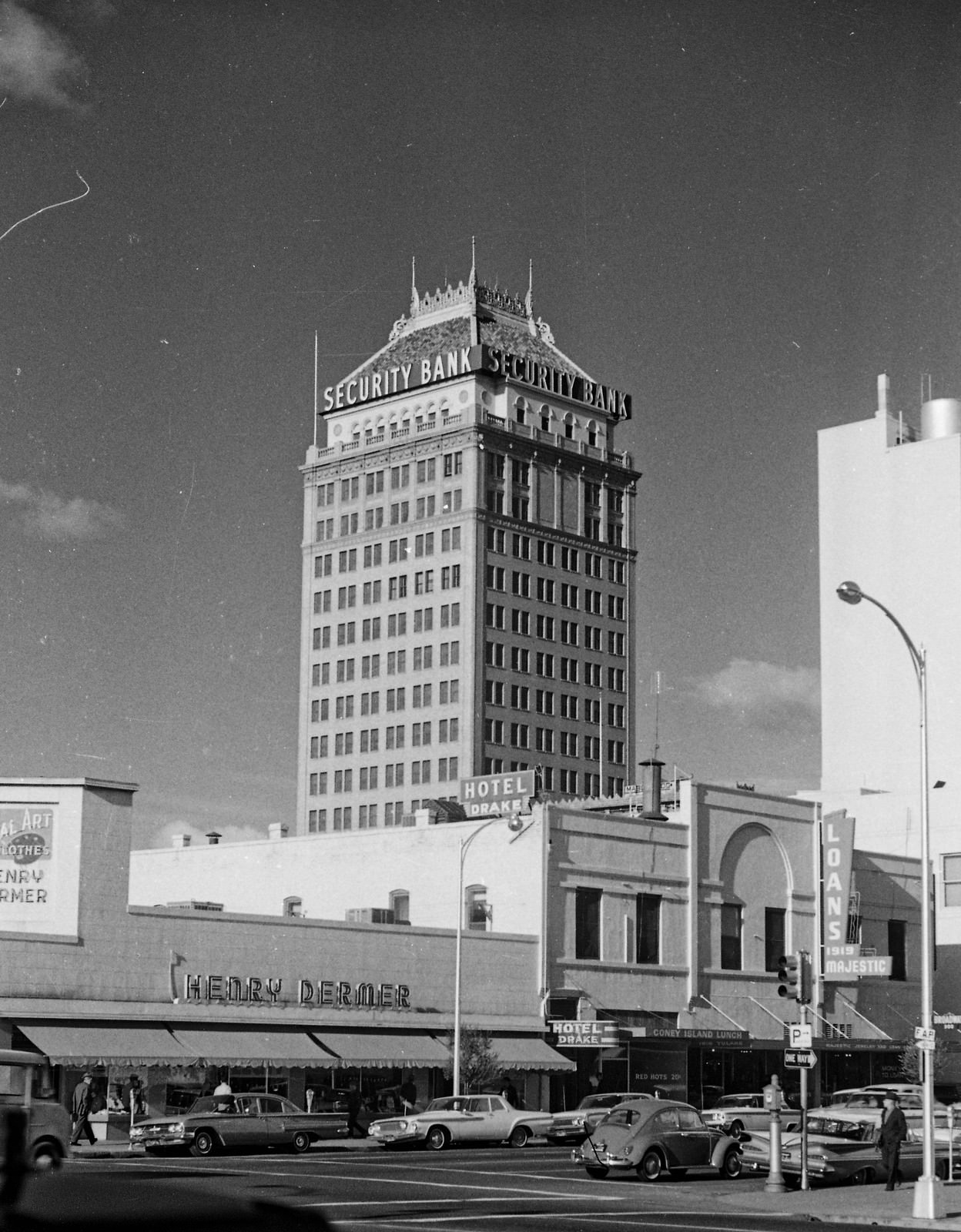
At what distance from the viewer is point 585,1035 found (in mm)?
62000

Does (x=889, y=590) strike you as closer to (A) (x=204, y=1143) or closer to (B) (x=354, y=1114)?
(B) (x=354, y=1114)

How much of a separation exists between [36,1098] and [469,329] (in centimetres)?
13875

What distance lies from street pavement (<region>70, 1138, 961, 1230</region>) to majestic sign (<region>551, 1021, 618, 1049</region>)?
24583 mm

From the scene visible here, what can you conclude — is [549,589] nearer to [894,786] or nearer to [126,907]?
[894,786]

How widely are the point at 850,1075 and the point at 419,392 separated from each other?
96.2 m

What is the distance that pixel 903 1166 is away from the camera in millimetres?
38281

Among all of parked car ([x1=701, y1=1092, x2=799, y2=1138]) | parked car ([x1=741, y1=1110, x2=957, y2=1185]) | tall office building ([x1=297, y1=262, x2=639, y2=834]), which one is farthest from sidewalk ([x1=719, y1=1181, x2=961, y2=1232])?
tall office building ([x1=297, y1=262, x2=639, y2=834])

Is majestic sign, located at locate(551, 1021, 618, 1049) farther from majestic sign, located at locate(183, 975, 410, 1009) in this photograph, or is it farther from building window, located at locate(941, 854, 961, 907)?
building window, located at locate(941, 854, 961, 907)

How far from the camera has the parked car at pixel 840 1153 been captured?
120 ft

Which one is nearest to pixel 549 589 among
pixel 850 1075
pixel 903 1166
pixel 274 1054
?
pixel 850 1075

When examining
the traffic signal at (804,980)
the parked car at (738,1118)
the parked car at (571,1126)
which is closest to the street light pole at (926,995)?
the traffic signal at (804,980)

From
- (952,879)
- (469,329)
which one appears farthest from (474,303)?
(952,879)

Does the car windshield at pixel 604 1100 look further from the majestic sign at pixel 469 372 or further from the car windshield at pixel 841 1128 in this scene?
the majestic sign at pixel 469 372

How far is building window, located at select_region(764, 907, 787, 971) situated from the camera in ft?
233
